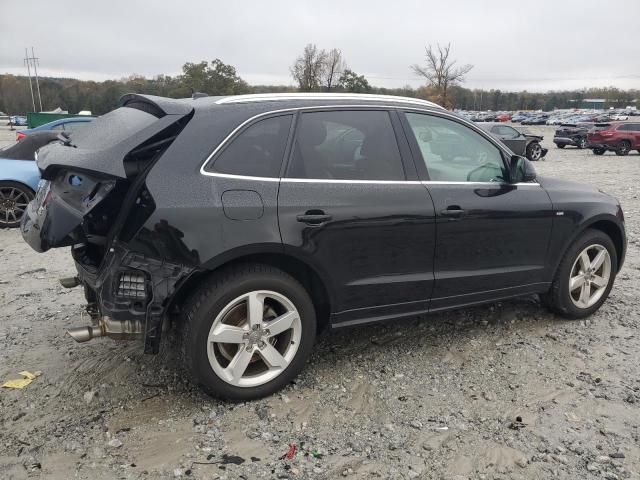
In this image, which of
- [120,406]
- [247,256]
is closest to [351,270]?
[247,256]

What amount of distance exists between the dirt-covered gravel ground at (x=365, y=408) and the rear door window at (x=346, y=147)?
4.45ft

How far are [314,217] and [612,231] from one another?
297cm

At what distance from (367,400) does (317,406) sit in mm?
318

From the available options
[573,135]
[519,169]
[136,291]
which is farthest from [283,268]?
[573,135]

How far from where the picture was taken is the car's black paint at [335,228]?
3.00 meters

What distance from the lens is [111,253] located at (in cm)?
303

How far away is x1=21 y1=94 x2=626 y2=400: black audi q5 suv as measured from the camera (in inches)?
119

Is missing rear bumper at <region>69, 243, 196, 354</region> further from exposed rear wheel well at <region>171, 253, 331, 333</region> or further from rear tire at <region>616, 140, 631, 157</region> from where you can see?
rear tire at <region>616, 140, 631, 157</region>

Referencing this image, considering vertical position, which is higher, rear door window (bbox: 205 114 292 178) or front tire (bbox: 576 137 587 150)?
rear door window (bbox: 205 114 292 178)

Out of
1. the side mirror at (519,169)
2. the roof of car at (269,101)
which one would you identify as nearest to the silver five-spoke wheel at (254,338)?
the roof of car at (269,101)

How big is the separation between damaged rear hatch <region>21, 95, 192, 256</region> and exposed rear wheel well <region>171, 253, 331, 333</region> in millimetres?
470

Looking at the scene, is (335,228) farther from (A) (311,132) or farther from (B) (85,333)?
(B) (85,333)

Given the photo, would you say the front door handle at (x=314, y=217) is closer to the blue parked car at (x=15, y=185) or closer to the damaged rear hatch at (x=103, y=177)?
the damaged rear hatch at (x=103, y=177)


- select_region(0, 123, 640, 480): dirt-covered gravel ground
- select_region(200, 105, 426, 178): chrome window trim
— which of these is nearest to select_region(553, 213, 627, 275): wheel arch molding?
select_region(0, 123, 640, 480): dirt-covered gravel ground
